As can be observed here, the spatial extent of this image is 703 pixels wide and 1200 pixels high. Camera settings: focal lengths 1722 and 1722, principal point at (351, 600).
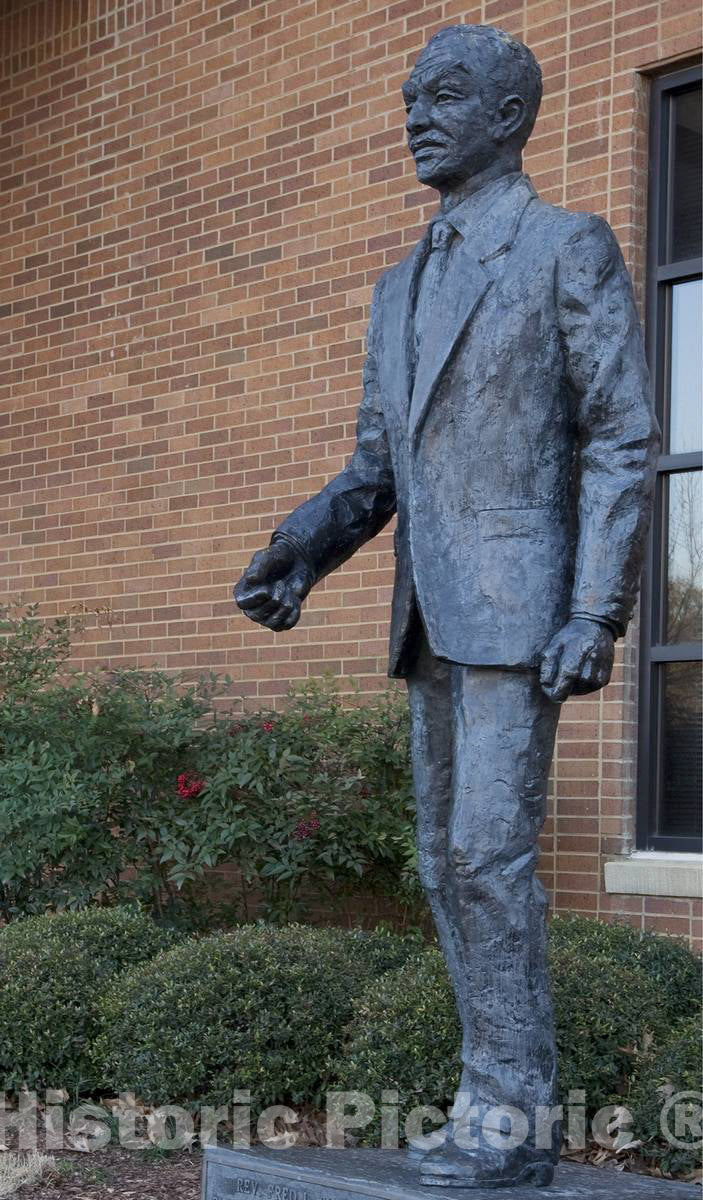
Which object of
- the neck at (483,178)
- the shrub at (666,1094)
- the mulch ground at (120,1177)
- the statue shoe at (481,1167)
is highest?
the neck at (483,178)

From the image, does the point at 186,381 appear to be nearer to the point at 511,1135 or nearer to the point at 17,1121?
the point at 17,1121

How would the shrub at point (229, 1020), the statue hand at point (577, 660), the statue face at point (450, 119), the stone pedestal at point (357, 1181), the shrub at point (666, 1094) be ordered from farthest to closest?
the shrub at point (229, 1020), the shrub at point (666, 1094), the statue face at point (450, 119), the stone pedestal at point (357, 1181), the statue hand at point (577, 660)

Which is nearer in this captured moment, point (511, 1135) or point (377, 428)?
point (511, 1135)

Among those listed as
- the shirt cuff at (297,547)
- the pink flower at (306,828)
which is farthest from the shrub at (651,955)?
the shirt cuff at (297,547)

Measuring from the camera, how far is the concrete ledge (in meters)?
7.09

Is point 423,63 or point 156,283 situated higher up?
point 156,283

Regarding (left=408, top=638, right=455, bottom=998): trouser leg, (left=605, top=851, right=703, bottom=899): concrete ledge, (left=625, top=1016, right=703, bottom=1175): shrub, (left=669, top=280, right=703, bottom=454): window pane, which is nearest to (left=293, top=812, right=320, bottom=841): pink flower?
(left=605, top=851, right=703, bottom=899): concrete ledge

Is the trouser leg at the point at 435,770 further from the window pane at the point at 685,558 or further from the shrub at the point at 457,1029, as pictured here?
the window pane at the point at 685,558

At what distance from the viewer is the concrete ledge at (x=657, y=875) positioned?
7.09 metres

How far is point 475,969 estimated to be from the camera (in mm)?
3920

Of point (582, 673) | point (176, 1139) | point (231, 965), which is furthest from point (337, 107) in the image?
point (582, 673)

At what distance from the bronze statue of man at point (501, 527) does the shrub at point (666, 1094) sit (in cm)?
150

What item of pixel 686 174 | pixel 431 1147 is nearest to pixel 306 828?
pixel 686 174

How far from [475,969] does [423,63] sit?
2.11m
